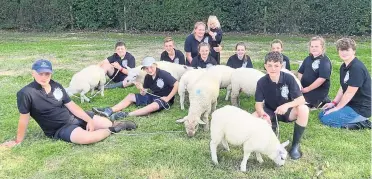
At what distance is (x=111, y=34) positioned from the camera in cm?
2253

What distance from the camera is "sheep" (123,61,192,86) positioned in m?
9.45

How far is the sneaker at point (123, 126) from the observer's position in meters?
7.05

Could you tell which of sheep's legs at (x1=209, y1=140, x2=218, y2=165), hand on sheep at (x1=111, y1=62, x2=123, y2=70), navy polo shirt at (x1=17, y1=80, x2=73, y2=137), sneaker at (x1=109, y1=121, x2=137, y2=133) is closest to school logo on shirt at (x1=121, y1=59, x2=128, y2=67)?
hand on sheep at (x1=111, y1=62, x2=123, y2=70)

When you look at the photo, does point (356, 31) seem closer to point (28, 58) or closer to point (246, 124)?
point (28, 58)

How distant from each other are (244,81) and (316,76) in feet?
4.43

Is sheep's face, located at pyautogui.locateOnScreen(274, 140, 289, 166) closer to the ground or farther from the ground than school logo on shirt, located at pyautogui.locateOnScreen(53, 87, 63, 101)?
closer to the ground

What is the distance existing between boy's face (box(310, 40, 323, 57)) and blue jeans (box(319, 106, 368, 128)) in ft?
4.29

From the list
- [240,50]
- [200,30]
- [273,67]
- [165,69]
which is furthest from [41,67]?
[200,30]

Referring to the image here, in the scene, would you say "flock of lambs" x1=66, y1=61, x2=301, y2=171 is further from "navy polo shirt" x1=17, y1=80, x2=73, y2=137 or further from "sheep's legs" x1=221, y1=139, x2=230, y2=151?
"navy polo shirt" x1=17, y1=80, x2=73, y2=137

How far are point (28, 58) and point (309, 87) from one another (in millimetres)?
9879

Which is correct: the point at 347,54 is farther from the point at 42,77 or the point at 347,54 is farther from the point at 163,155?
the point at 42,77

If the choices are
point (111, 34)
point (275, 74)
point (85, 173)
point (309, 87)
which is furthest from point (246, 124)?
point (111, 34)

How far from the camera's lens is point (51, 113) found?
256 inches

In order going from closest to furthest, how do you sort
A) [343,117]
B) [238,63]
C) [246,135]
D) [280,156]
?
[246,135] < [280,156] < [343,117] < [238,63]
